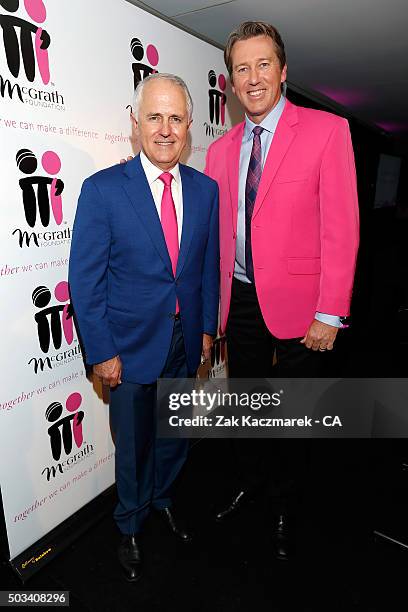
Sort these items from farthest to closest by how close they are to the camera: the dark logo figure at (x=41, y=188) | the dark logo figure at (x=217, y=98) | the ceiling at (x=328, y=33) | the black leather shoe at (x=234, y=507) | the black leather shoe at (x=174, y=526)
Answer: the dark logo figure at (x=217, y=98) → the ceiling at (x=328, y=33) → the black leather shoe at (x=234, y=507) → the black leather shoe at (x=174, y=526) → the dark logo figure at (x=41, y=188)

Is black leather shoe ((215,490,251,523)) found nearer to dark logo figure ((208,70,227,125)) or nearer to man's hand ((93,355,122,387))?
man's hand ((93,355,122,387))

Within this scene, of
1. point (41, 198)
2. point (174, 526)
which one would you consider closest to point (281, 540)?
point (174, 526)

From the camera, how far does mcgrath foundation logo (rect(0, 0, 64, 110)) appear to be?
1565 mm

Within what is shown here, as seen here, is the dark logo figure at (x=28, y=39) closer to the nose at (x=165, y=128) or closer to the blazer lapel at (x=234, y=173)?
the nose at (x=165, y=128)

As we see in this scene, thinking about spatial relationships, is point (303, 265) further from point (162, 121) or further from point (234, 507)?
point (234, 507)

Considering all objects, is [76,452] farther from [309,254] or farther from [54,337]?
[309,254]

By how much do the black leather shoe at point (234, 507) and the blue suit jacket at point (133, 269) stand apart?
89 centimetres

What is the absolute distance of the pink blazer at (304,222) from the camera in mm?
1747

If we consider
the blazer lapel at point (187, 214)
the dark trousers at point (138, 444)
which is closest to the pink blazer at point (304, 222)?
the blazer lapel at point (187, 214)

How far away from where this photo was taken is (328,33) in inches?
120

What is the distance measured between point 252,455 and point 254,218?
1.23 m

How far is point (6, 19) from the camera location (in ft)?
5.08

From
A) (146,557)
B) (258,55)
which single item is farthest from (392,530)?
(258,55)

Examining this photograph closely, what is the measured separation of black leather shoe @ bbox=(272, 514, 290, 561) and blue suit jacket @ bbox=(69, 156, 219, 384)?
934 millimetres
